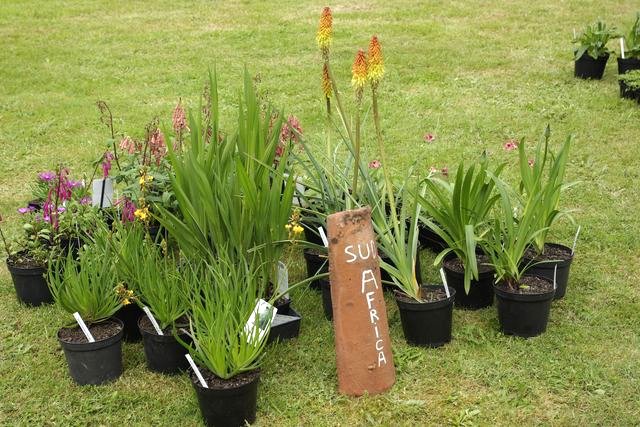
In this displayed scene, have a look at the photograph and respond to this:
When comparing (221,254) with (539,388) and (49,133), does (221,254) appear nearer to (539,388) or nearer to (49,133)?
(539,388)

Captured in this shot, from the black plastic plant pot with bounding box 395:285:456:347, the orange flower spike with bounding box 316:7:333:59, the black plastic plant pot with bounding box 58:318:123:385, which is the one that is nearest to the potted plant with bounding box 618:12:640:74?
the black plastic plant pot with bounding box 395:285:456:347

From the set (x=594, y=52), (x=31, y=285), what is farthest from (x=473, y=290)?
(x=594, y=52)

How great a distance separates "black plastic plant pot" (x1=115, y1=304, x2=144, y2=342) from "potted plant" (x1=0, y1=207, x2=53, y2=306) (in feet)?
1.99

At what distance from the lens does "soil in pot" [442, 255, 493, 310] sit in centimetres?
430

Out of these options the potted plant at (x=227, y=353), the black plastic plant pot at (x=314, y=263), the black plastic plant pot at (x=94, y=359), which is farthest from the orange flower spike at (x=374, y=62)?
the black plastic plant pot at (x=94, y=359)

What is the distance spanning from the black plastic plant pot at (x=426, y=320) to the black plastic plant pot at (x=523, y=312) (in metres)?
0.27

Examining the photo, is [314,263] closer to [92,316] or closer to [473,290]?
[473,290]

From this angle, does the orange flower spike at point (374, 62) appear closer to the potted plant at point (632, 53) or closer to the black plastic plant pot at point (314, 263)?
the black plastic plant pot at point (314, 263)

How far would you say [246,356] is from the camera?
3336 mm

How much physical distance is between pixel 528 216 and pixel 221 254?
5.02 feet

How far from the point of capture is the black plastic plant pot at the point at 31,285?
4414 millimetres

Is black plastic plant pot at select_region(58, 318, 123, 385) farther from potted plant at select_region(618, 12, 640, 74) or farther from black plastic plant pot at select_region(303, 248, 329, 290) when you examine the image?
potted plant at select_region(618, 12, 640, 74)

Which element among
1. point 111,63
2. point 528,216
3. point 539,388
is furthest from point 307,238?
point 111,63

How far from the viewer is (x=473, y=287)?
431cm
